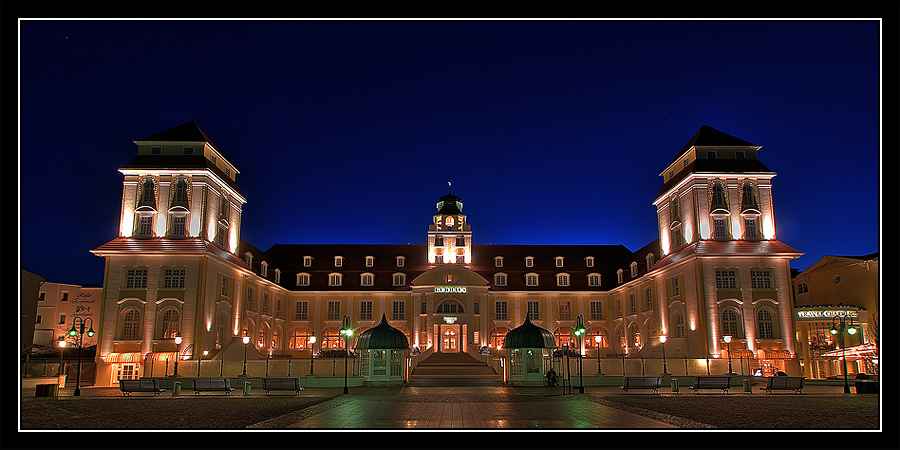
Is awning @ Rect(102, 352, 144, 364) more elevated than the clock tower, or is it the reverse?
the clock tower

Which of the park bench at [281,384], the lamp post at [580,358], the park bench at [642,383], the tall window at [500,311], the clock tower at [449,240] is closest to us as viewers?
the park bench at [281,384]

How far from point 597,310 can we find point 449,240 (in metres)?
17.4

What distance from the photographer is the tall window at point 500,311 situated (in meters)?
67.3

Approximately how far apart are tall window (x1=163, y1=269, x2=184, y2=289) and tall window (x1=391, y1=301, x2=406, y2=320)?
84.6 ft

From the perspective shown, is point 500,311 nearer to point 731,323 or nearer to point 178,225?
point 731,323

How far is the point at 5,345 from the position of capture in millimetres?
11836

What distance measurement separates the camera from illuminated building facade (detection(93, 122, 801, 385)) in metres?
44.9

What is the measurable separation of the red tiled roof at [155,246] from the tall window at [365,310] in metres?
22.5

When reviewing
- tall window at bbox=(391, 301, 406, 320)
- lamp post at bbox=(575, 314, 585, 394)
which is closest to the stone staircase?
Answer: lamp post at bbox=(575, 314, 585, 394)

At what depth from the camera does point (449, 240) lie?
7138 cm

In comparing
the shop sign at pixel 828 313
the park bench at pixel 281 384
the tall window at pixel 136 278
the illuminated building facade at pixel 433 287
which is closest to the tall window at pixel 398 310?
the illuminated building facade at pixel 433 287

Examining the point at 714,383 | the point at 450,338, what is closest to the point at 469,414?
the point at 714,383

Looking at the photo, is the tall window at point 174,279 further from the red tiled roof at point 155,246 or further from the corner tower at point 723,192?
the corner tower at point 723,192

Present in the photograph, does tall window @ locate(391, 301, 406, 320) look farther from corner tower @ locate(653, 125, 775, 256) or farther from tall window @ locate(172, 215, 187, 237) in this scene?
corner tower @ locate(653, 125, 775, 256)
